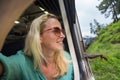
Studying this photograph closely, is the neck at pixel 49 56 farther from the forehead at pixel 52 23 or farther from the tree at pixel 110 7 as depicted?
the tree at pixel 110 7

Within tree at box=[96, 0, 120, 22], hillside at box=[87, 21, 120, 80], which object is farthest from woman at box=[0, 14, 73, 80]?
tree at box=[96, 0, 120, 22]

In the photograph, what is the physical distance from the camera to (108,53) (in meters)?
15.6

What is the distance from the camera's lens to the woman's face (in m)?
1.99

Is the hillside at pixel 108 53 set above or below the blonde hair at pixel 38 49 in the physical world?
below

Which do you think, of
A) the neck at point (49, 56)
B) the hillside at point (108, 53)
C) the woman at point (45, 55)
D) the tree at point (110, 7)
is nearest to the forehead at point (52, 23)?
the woman at point (45, 55)

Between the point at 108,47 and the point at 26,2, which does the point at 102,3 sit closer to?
the point at 108,47

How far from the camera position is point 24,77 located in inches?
74.6

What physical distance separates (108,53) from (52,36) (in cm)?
1371

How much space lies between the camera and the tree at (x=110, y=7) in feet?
92.1

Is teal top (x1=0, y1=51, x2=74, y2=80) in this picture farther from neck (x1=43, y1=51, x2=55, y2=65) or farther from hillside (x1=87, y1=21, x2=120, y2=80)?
hillside (x1=87, y1=21, x2=120, y2=80)

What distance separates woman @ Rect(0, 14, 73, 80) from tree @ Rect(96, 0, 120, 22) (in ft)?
82.7

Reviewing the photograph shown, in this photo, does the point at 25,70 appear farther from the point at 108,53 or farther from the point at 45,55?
the point at 108,53

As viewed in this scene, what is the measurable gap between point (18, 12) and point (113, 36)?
61.7ft

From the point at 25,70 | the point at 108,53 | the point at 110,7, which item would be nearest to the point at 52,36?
the point at 25,70
